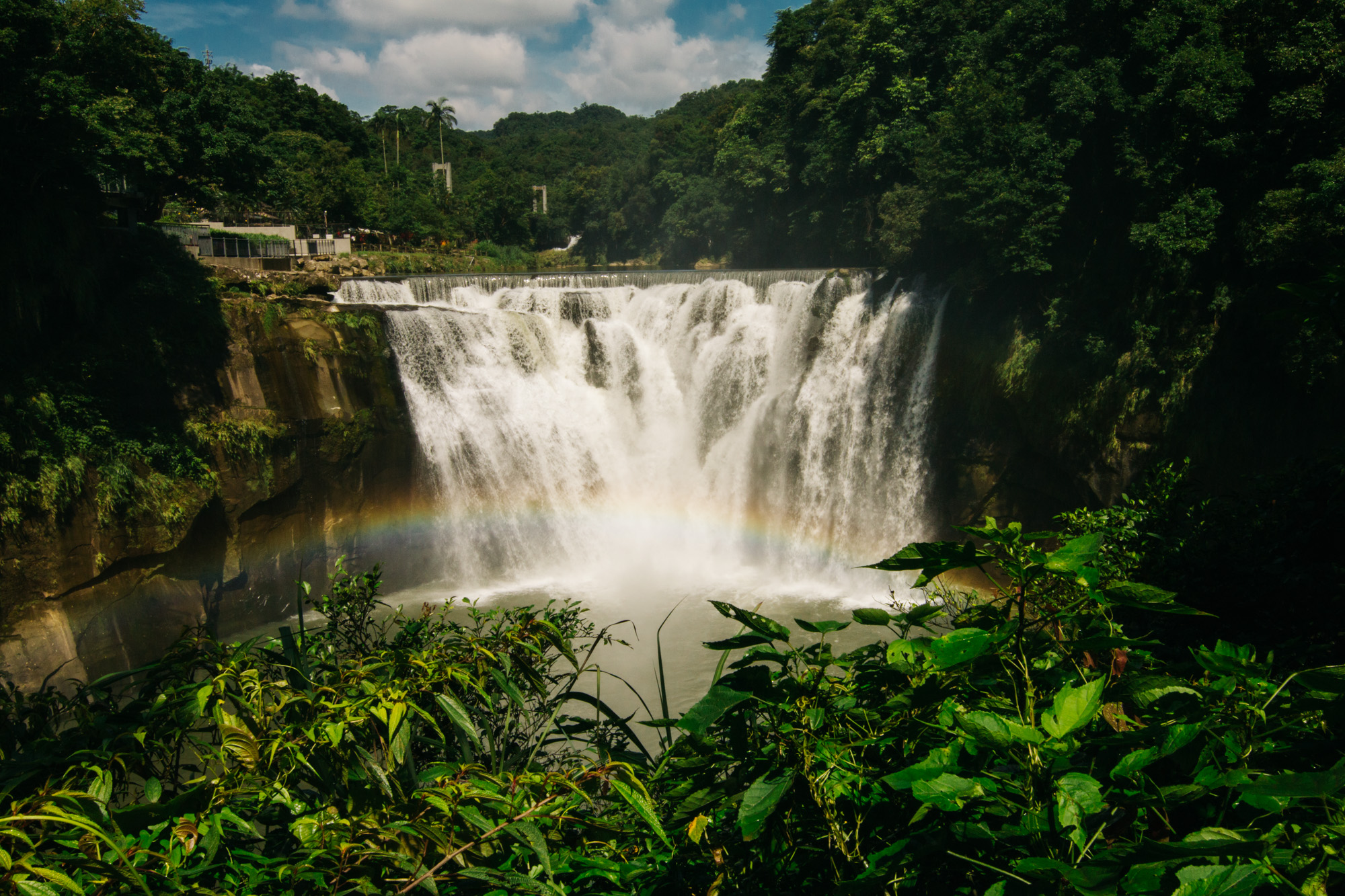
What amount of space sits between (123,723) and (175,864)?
51 cm

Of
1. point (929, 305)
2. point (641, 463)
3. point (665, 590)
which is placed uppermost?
point (929, 305)

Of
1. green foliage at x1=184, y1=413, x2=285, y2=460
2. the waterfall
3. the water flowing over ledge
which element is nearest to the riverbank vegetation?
green foliage at x1=184, y1=413, x2=285, y2=460

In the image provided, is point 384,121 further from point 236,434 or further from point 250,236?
point 236,434

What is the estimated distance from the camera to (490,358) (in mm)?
15664

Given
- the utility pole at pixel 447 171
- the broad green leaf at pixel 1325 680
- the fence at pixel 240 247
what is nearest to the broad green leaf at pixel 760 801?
the broad green leaf at pixel 1325 680

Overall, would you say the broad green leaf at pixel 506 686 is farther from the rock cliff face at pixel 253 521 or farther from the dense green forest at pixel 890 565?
the rock cliff face at pixel 253 521

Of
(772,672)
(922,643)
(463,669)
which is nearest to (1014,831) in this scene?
(922,643)

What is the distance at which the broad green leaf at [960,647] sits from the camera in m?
0.97

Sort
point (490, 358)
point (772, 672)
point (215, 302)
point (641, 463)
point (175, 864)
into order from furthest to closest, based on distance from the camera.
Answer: point (641, 463) < point (490, 358) < point (215, 302) < point (772, 672) < point (175, 864)

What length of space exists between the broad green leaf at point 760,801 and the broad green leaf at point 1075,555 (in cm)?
46

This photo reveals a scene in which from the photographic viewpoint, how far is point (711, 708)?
3.60ft

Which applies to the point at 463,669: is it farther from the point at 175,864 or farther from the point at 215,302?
the point at 215,302

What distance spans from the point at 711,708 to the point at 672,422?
15808 millimetres

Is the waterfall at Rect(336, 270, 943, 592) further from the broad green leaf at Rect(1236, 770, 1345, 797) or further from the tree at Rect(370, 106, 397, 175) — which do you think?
the tree at Rect(370, 106, 397, 175)
